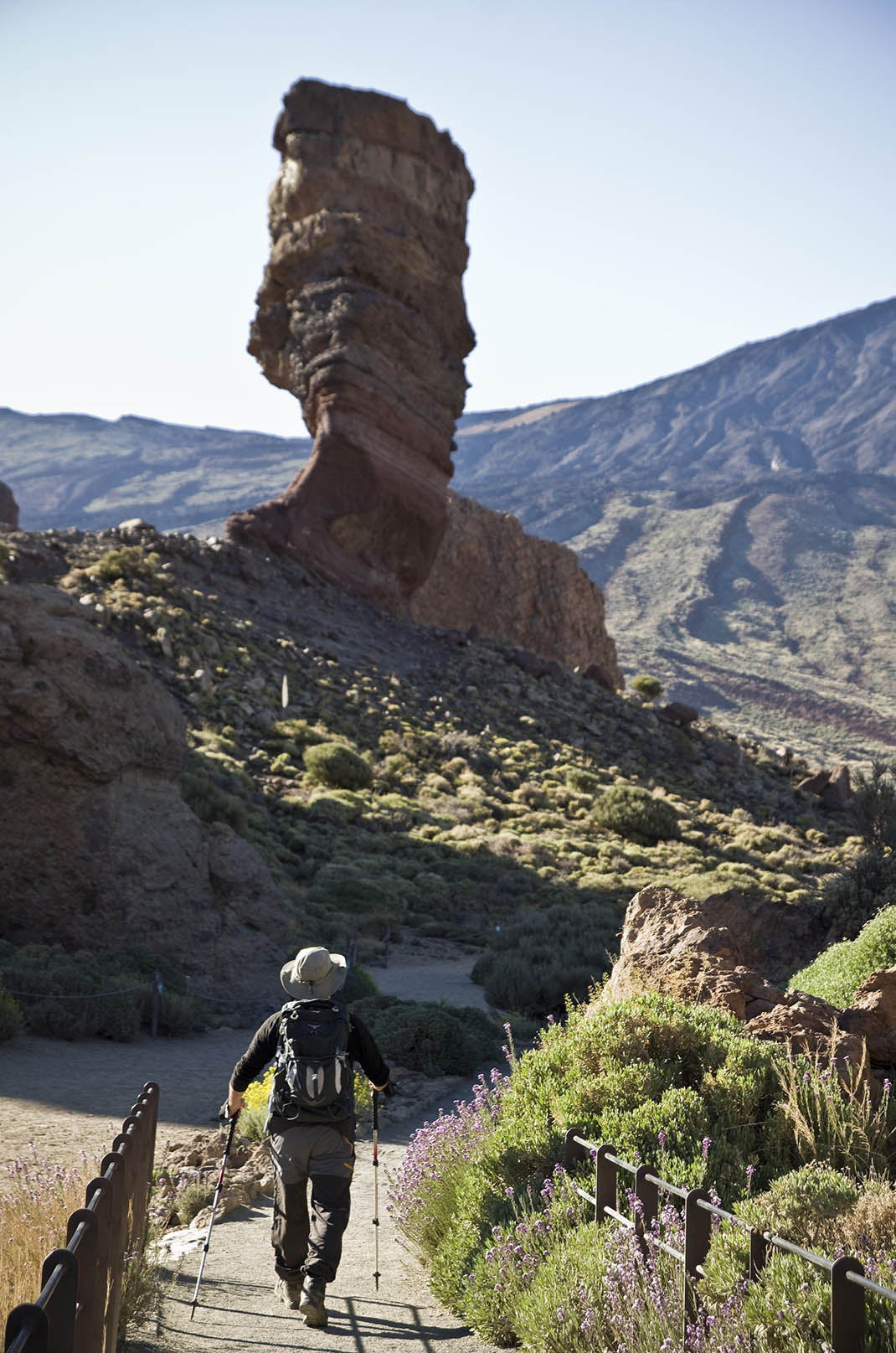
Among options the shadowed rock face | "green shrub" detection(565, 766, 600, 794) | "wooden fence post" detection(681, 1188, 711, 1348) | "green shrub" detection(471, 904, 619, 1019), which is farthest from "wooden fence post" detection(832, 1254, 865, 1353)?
the shadowed rock face

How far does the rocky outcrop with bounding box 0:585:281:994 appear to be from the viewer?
1455cm

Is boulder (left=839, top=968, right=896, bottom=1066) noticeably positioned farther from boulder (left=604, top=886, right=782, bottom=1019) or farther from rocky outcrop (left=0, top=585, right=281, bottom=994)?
rocky outcrop (left=0, top=585, right=281, bottom=994)

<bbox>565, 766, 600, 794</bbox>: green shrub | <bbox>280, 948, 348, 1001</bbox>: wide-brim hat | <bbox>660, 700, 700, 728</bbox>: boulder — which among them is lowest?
<bbox>565, 766, 600, 794</bbox>: green shrub

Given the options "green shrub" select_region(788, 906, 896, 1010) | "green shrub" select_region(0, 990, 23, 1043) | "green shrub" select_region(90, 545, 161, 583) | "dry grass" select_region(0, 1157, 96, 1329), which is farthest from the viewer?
"green shrub" select_region(90, 545, 161, 583)

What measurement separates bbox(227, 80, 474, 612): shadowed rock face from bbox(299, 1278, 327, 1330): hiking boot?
34742mm

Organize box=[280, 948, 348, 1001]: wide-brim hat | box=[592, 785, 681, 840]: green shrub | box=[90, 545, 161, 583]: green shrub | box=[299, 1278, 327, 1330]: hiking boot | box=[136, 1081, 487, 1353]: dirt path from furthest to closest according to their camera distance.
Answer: box=[90, 545, 161, 583]: green shrub, box=[592, 785, 681, 840]: green shrub, box=[280, 948, 348, 1001]: wide-brim hat, box=[299, 1278, 327, 1330]: hiking boot, box=[136, 1081, 487, 1353]: dirt path

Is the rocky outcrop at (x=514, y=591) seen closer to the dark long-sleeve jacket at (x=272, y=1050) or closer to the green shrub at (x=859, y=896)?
the green shrub at (x=859, y=896)

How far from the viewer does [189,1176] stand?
777 cm

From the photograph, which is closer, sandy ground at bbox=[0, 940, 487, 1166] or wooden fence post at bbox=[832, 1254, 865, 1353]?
wooden fence post at bbox=[832, 1254, 865, 1353]

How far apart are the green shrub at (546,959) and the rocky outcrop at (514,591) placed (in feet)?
101

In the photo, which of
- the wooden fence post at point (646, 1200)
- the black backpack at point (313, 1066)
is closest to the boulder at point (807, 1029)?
the wooden fence post at point (646, 1200)

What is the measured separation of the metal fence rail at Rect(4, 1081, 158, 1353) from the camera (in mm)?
2807

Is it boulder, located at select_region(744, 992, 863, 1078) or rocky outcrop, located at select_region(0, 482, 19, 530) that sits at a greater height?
rocky outcrop, located at select_region(0, 482, 19, 530)

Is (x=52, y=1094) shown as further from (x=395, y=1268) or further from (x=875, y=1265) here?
(x=875, y=1265)
